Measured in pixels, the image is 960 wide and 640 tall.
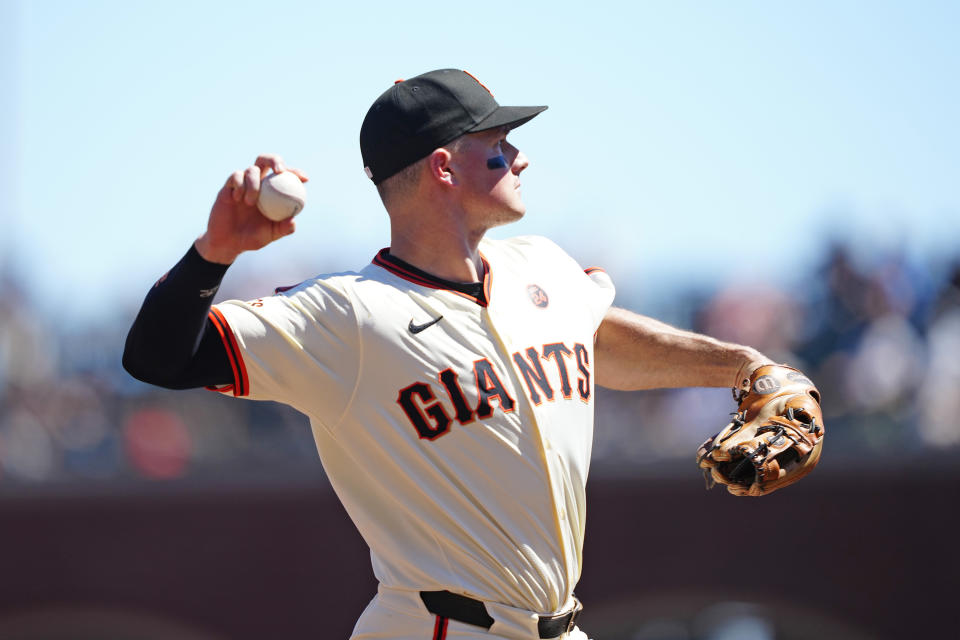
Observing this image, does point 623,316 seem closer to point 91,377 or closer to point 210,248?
point 210,248

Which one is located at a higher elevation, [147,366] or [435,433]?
[147,366]

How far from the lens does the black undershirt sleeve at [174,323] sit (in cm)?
259

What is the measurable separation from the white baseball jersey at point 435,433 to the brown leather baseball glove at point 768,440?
16.4 inches

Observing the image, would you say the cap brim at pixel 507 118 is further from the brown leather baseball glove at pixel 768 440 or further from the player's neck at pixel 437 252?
the brown leather baseball glove at pixel 768 440

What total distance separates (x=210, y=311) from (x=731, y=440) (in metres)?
1.45

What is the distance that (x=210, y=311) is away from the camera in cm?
274

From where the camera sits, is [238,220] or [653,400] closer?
[238,220]

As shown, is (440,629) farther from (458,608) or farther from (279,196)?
(279,196)

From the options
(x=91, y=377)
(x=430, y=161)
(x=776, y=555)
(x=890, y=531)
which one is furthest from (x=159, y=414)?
(x=430, y=161)

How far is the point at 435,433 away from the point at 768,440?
92cm

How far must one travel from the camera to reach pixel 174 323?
2.60 meters

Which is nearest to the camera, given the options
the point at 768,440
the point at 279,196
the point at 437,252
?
the point at 279,196

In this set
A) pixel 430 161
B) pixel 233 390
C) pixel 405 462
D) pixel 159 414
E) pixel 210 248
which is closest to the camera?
pixel 210 248

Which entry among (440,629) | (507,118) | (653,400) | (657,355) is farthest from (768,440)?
(653,400)
